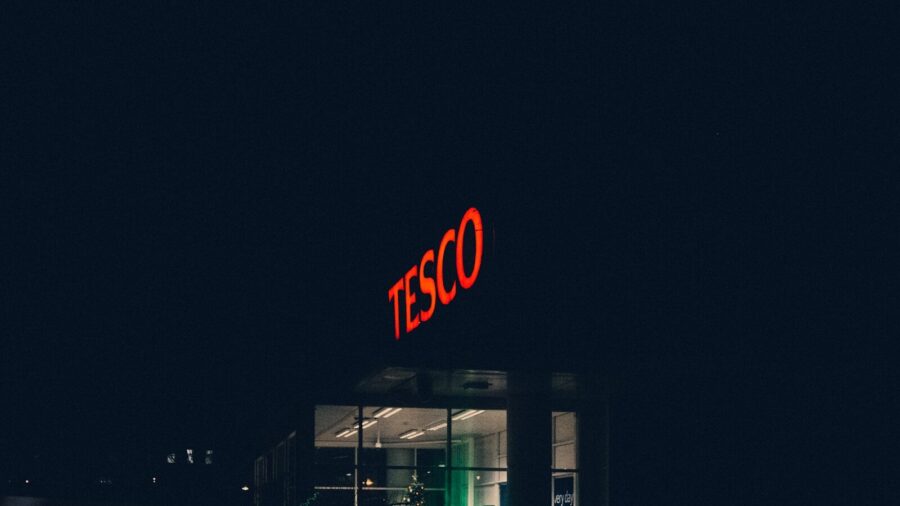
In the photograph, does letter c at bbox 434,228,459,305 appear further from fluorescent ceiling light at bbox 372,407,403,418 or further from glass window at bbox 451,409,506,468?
glass window at bbox 451,409,506,468

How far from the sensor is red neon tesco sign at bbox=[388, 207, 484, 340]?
1513cm

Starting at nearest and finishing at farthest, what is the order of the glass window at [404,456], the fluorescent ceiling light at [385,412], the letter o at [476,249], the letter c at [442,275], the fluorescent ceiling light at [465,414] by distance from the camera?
the letter o at [476,249] → the letter c at [442,275] → the glass window at [404,456] → the fluorescent ceiling light at [385,412] → the fluorescent ceiling light at [465,414]

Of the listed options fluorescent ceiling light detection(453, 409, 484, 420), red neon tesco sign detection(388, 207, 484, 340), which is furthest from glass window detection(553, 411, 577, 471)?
red neon tesco sign detection(388, 207, 484, 340)

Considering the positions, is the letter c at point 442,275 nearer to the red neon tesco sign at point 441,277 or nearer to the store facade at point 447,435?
the red neon tesco sign at point 441,277

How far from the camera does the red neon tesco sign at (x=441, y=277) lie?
15.1 m

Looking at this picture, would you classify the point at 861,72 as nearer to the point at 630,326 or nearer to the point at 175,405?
the point at 630,326

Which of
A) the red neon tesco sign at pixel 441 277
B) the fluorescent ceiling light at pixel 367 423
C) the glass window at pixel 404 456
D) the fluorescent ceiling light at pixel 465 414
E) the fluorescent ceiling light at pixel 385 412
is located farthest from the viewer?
the fluorescent ceiling light at pixel 465 414

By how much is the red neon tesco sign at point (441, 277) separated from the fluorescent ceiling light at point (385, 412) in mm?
1950

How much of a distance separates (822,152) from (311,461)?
11.1 meters

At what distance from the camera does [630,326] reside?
1811 centimetres

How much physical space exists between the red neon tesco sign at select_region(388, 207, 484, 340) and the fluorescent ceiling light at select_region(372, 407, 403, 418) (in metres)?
1.95

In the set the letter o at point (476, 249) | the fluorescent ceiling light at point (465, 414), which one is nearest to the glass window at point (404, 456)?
the fluorescent ceiling light at point (465, 414)

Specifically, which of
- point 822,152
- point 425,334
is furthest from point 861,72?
point 425,334

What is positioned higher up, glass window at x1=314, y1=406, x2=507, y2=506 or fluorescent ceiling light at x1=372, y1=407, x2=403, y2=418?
fluorescent ceiling light at x1=372, y1=407, x2=403, y2=418
